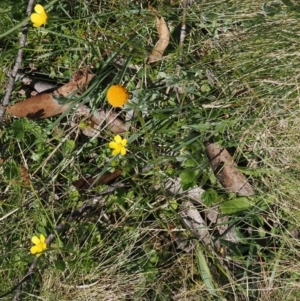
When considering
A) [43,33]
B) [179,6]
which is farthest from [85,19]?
[179,6]

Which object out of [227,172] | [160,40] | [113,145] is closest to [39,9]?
[160,40]

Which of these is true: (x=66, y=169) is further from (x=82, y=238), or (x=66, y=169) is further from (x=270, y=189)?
(x=270, y=189)

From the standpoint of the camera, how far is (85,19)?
2562mm

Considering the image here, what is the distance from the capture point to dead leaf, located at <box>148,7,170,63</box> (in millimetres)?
2523

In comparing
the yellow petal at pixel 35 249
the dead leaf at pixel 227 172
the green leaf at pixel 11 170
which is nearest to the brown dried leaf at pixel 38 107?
the green leaf at pixel 11 170

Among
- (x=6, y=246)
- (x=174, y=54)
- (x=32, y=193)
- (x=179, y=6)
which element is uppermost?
(x=179, y=6)

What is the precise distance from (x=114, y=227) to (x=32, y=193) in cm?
41

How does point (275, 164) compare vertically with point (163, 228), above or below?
above

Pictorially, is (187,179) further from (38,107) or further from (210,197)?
(38,107)

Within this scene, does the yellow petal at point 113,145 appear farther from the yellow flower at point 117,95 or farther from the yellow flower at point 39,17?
the yellow flower at point 39,17

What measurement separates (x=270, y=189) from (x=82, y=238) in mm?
876

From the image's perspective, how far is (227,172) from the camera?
2.52m

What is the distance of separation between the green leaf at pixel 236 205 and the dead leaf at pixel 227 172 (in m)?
0.03

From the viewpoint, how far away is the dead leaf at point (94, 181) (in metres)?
2.55
